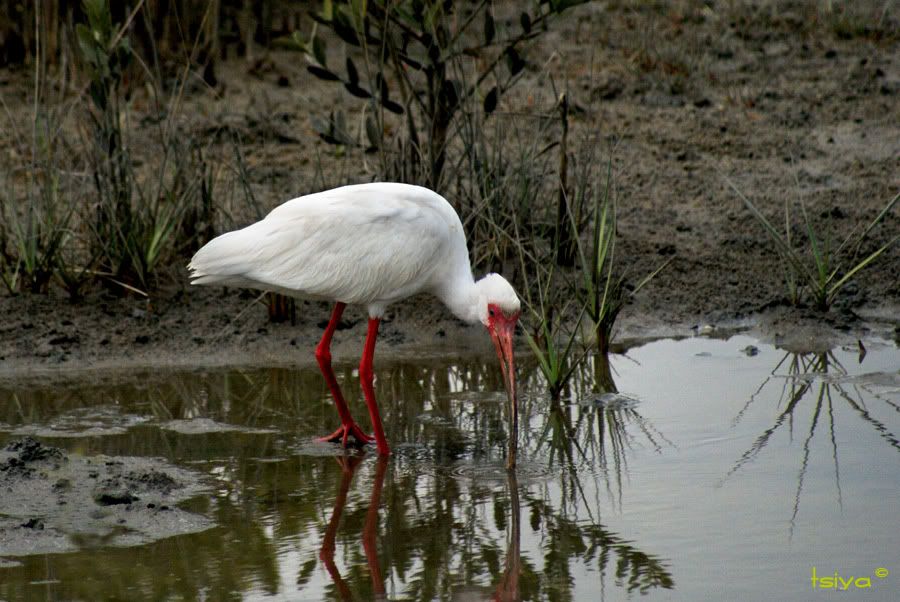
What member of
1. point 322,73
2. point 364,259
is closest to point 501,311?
point 364,259

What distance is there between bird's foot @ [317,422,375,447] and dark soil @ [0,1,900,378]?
134 centimetres

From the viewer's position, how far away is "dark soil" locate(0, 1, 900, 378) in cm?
718

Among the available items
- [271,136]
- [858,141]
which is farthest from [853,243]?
[271,136]

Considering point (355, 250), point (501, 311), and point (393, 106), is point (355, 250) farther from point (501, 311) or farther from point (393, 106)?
point (393, 106)

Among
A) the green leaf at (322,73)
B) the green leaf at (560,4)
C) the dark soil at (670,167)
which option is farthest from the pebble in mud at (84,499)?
the green leaf at (560,4)

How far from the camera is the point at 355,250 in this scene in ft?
18.7

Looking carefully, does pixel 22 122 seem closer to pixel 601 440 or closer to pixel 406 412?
pixel 406 412

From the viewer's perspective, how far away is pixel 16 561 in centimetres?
426

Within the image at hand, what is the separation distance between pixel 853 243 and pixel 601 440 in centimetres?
312

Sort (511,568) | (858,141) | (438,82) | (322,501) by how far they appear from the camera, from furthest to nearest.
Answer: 1. (858,141)
2. (438,82)
3. (322,501)
4. (511,568)

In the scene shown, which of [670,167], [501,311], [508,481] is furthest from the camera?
[670,167]

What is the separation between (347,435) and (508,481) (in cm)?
88

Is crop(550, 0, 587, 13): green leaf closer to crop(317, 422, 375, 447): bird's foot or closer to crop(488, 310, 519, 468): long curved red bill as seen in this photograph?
crop(488, 310, 519, 468): long curved red bill

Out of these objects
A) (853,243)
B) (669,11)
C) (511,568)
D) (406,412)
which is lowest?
(511,568)
